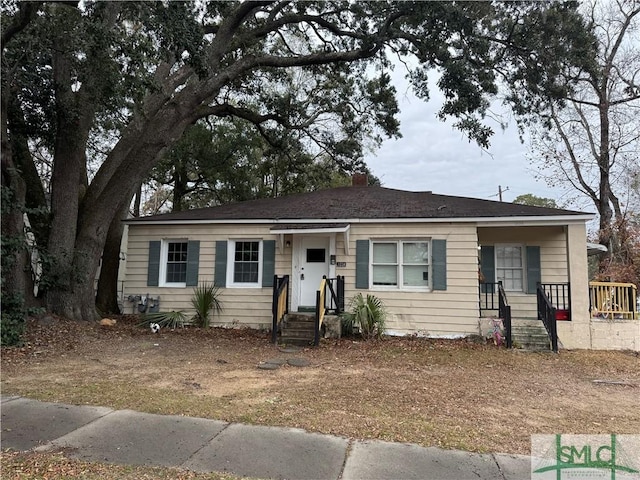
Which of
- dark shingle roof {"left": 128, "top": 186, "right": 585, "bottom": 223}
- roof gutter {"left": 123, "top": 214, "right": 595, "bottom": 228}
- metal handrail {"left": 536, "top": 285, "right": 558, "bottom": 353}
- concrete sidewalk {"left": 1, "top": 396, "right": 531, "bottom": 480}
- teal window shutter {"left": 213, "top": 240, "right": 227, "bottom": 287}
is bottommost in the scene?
concrete sidewalk {"left": 1, "top": 396, "right": 531, "bottom": 480}

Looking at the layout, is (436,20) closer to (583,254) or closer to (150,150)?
(583,254)

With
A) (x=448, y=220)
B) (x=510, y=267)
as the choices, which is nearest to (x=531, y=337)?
(x=510, y=267)

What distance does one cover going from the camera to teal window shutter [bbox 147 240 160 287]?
11.4m

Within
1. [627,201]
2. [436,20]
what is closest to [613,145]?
[627,201]

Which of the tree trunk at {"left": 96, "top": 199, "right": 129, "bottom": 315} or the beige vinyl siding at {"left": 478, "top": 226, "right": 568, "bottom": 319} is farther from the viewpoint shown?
the tree trunk at {"left": 96, "top": 199, "right": 129, "bottom": 315}

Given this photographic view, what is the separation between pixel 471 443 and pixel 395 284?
21.5ft

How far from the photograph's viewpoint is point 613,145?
18.4 metres

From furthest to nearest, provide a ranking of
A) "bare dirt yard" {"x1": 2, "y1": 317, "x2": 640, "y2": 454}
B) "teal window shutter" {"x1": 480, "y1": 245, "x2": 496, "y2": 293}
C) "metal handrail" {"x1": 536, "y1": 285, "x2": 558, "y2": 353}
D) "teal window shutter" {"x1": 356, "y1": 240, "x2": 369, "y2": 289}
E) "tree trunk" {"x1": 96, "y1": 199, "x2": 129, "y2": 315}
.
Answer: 1. "tree trunk" {"x1": 96, "y1": 199, "x2": 129, "y2": 315}
2. "teal window shutter" {"x1": 480, "y1": 245, "x2": 496, "y2": 293}
3. "teal window shutter" {"x1": 356, "y1": 240, "x2": 369, "y2": 289}
4. "metal handrail" {"x1": 536, "y1": 285, "x2": 558, "y2": 353}
5. "bare dirt yard" {"x1": 2, "y1": 317, "x2": 640, "y2": 454}

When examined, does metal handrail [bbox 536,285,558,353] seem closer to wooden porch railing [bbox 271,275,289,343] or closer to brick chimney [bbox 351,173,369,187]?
wooden porch railing [bbox 271,275,289,343]

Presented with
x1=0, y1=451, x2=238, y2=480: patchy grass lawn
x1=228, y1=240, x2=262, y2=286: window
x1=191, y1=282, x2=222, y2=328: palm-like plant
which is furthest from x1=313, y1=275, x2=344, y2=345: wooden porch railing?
x1=0, y1=451, x2=238, y2=480: patchy grass lawn

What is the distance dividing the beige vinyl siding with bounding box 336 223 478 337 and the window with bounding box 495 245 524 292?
2.03m

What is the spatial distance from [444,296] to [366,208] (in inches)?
118

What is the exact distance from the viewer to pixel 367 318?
952 cm

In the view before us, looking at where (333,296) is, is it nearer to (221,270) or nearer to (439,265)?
(439,265)
